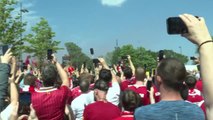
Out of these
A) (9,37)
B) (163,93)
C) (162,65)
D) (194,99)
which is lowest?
(194,99)

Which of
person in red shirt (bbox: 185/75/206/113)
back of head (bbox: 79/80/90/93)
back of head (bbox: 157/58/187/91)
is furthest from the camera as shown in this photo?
back of head (bbox: 79/80/90/93)

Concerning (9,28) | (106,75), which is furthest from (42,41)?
(106,75)

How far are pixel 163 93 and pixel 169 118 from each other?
0.64 feet

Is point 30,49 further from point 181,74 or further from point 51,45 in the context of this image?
point 181,74

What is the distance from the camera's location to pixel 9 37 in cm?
3994

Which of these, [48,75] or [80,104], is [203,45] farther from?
[80,104]

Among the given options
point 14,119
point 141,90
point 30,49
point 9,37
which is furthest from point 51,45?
point 14,119

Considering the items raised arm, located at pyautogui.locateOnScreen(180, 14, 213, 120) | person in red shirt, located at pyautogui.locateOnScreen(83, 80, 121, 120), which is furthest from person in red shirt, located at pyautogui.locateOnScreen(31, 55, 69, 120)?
raised arm, located at pyautogui.locateOnScreen(180, 14, 213, 120)

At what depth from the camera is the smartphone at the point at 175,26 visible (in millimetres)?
2464

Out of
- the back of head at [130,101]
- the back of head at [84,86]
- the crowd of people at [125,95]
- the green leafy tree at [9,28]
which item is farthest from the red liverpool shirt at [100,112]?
the green leafy tree at [9,28]

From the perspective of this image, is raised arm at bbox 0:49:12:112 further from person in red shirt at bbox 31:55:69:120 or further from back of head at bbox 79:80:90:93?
back of head at bbox 79:80:90:93

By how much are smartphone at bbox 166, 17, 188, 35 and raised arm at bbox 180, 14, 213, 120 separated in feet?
0.09

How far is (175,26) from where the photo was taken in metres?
2.51

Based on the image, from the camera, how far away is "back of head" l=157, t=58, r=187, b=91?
3043 millimetres
